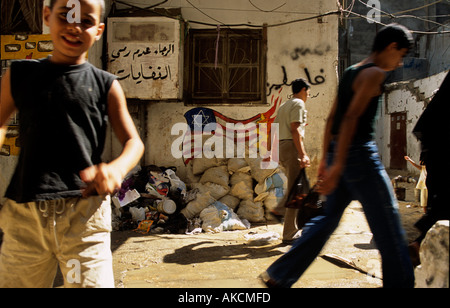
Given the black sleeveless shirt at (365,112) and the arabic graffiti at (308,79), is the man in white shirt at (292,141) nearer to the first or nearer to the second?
the black sleeveless shirt at (365,112)

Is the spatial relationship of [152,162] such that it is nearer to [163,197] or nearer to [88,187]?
[163,197]

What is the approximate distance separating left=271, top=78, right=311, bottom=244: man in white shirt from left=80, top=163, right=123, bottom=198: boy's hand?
8.95ft

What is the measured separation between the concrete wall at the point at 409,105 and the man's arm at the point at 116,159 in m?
12.0

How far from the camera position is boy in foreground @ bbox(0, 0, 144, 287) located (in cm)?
126

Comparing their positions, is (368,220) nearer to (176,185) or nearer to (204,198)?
(204,198)

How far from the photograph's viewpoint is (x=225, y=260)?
138 inches

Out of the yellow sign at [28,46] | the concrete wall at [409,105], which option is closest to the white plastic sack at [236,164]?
the yellow sign at [28,46]

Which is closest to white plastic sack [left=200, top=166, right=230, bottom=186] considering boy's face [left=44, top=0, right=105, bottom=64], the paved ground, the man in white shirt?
the paved ground

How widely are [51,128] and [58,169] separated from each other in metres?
0.15

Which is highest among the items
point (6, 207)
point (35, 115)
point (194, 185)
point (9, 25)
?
point (9, 25)

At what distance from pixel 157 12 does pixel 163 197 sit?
10.4 ft

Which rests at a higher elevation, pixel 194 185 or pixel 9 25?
pixel 9 25

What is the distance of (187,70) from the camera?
648 cm

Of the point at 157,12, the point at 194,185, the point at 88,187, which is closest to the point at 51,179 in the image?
the point at 88,187
